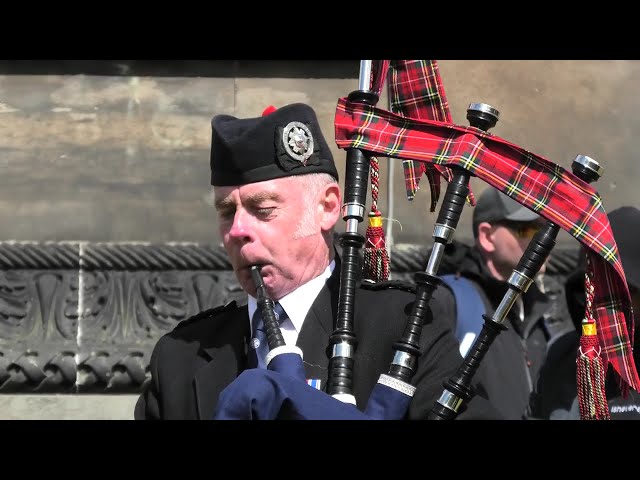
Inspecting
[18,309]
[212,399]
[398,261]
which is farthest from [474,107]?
[18,309]

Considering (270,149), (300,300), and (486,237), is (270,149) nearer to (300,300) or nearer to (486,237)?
(300,300)

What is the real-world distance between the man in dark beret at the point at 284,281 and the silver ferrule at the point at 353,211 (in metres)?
0.12

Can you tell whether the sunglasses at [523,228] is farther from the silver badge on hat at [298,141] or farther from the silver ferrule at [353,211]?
the silver ferrule at [353,211]

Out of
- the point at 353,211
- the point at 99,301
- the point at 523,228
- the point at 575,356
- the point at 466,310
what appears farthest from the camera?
the point at 99,301

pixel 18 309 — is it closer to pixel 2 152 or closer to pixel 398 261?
pixel 2 152

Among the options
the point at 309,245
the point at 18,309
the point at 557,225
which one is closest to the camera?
the point at 557,225

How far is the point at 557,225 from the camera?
373 centimetres

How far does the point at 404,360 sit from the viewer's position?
3.68 meters

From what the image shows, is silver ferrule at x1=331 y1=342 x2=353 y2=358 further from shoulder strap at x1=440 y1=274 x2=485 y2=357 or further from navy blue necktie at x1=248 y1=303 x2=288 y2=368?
shoulder strap at x1=440 y1=274 x2=485 y2=357

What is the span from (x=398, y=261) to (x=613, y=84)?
136 centimetres

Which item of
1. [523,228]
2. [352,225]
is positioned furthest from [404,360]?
[523,228]

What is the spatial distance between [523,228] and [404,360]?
2.44 m

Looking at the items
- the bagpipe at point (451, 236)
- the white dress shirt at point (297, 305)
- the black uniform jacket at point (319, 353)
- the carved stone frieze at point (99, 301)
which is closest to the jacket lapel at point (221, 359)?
the black uniform jacket at point (319, 353)

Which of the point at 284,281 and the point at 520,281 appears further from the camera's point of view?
the point at 284,281
